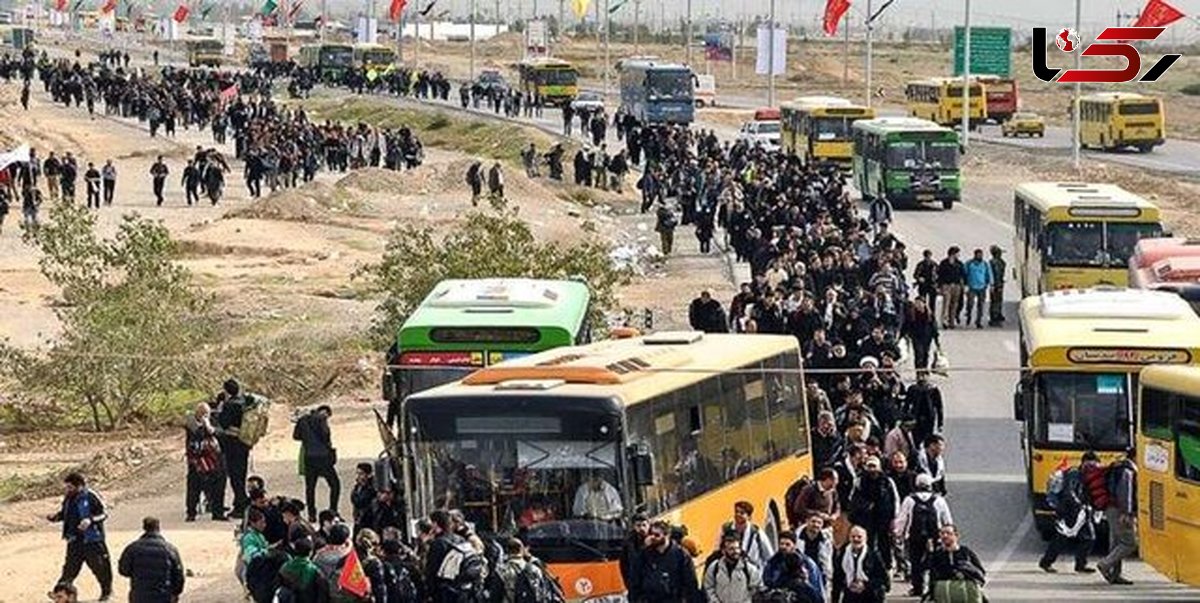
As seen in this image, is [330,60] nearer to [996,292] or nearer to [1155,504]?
[996,292]

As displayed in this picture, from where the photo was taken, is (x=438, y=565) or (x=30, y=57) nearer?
(x=438, y=565)

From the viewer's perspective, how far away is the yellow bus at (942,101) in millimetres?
100688

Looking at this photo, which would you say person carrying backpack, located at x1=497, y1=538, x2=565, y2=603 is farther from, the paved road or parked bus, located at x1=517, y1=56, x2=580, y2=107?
parked bus, located at x1=517, y1=56, x2=580, y2=107

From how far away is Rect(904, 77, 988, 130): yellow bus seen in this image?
330 ft

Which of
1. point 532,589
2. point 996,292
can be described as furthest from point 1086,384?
point 996,292

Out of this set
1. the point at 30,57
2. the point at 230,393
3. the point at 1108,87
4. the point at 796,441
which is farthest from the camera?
the point at 1108,87

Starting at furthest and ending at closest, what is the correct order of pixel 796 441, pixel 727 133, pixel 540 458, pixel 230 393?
1. pixel 727 133
2. pixel 230 393
3. pixel 796 441
4. pixel 540 458

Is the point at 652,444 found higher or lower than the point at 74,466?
higher

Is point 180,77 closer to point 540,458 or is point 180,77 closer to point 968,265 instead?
point 968,265

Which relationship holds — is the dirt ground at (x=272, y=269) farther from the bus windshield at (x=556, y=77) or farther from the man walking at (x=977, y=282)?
the bus windshield at (x=556, y=77)

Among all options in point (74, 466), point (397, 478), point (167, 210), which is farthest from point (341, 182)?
point (397, 478)

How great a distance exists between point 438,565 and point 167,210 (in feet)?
162

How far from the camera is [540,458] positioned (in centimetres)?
1980

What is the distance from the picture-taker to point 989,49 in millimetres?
92938
